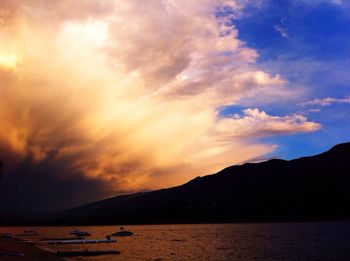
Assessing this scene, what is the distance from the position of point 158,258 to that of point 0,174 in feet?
131

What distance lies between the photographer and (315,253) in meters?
108

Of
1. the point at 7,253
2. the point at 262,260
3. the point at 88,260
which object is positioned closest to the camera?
the point at 7,253

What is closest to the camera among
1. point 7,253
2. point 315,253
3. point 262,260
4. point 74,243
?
point 7,253

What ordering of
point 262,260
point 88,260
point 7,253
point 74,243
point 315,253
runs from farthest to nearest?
point 74,243 < point 315,253 < point 262,260 < point 88,260 < point 7,253

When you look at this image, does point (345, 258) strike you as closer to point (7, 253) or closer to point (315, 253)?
point (315, 253)

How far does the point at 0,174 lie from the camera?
91.6m

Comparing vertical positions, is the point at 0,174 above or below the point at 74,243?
above

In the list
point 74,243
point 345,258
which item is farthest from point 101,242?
point 345,258

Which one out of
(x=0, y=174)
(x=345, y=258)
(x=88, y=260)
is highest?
(x=0, y=174)

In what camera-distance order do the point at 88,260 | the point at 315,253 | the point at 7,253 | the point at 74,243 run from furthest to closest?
the point at 74,243
the point at 315,253
the point at 88,260
the point at 7,253

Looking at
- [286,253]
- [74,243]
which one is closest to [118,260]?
[286,253]

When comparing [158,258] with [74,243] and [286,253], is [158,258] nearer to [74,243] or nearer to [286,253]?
[286,253]

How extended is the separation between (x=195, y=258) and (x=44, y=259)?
3619cm

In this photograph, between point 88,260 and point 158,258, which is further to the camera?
point 158,258
